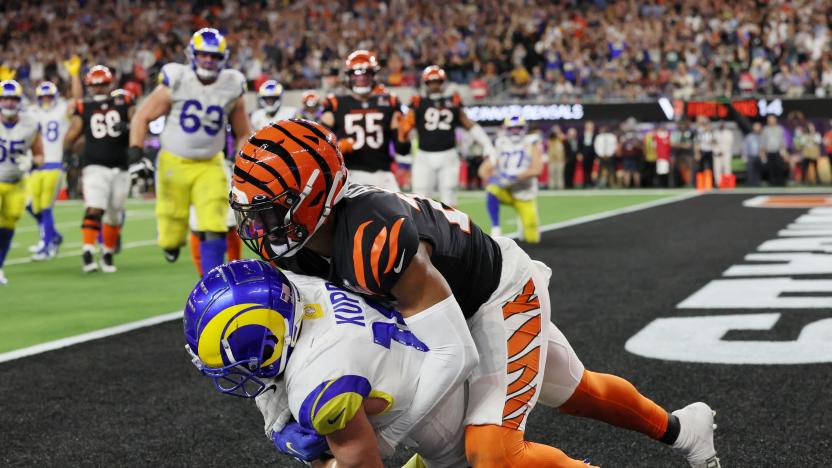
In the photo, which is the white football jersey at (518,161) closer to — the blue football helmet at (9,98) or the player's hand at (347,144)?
the player's hand at (347,144)

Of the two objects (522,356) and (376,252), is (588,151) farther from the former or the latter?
(376,252)

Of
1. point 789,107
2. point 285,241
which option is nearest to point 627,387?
point 285,241

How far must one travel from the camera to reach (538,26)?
2948cm

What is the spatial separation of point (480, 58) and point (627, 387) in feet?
85.9

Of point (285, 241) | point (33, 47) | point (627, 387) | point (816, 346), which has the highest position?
point (33, 47)

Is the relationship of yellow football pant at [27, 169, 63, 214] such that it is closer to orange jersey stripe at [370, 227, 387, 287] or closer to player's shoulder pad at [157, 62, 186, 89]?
player's shoulder pad at [157, 62, 186, 89]

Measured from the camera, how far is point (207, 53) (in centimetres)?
723

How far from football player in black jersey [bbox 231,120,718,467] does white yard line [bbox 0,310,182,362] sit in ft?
10.6

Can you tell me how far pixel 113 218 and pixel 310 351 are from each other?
26.0 feet

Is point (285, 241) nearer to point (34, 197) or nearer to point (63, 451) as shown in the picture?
point (63, 451)

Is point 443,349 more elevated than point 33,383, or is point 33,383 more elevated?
point 443,349

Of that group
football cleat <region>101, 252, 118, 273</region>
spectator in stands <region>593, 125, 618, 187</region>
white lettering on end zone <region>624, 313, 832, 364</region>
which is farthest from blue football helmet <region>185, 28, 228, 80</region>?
spectator in stands <region>593, 125, 618, 187</region>

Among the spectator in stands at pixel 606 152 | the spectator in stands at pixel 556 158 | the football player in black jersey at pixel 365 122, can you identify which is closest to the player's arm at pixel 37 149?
the football player in black jersey at pixel 365 122

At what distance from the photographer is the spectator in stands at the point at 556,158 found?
A: 997 inches
